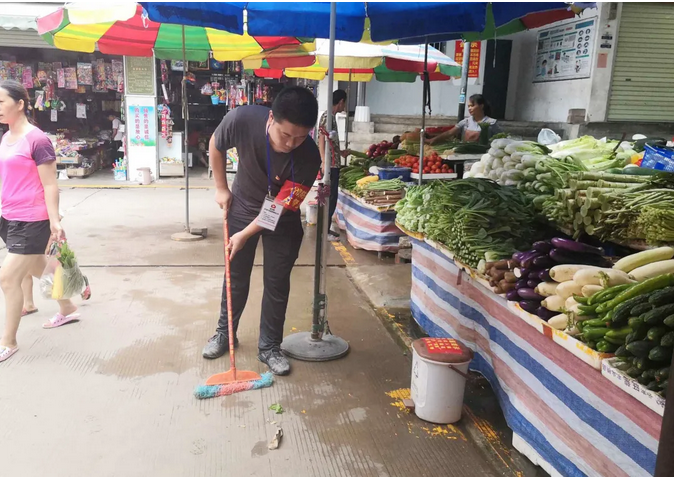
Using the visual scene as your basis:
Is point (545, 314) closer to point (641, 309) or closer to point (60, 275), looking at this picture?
point (641, 309)

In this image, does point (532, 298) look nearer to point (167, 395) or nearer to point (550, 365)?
point (550, 365)

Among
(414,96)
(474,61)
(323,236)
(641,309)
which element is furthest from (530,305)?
(414,96)

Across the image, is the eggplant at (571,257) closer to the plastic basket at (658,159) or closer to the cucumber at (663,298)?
the cucumber at (663,298)

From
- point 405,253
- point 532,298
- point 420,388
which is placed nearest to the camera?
point 532,298

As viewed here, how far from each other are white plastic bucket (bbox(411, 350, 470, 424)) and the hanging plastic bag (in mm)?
2750

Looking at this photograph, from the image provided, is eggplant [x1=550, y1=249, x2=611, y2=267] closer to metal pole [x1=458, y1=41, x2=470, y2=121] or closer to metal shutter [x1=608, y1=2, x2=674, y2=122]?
metal shutter [x1=608, y1=2, x2=674, y2=122]

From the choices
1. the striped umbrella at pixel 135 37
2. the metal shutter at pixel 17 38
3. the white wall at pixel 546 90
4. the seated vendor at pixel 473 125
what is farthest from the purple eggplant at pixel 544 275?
the metal shutter at pixel 17 38

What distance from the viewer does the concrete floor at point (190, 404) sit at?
266cm

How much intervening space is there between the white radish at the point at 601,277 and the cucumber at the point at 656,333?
0.47 meters

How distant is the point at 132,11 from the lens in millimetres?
5090

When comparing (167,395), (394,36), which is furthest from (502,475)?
(394,36)

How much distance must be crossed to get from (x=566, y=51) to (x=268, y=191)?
747cm

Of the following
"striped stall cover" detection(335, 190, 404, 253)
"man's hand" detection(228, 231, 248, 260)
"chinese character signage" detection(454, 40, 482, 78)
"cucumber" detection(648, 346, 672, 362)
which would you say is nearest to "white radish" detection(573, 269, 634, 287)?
"cucumber" detection(648, 346, 672, 362)

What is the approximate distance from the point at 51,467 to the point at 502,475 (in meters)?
2.29
